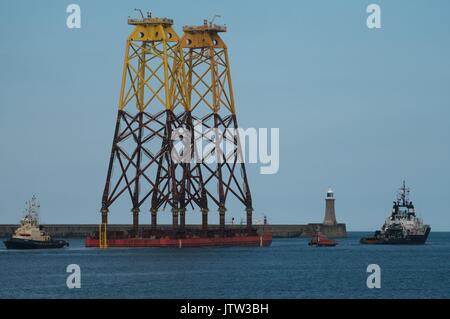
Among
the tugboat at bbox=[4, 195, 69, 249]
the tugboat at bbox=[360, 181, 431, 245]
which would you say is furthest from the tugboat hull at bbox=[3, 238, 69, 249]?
the tugboat at bbox=[360, 181, 431, 245]

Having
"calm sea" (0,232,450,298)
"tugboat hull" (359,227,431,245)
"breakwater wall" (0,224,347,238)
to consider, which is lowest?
"calm sea" (0,232,450,298)

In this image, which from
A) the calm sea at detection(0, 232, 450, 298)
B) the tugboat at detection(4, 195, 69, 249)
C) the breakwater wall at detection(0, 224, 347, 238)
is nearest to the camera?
the calm sea at detection(0, 232, 450, 298)

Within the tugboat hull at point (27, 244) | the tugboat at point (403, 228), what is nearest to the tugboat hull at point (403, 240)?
the tugboat at point (403, 228)

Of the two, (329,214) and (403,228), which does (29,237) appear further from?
(329,214)

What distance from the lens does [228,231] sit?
121375 millimetres

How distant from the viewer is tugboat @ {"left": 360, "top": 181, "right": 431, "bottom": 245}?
122656 mm

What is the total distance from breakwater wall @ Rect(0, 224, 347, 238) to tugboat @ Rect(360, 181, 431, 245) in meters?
37.3

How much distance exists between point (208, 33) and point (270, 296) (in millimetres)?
60473

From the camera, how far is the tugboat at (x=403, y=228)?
122656 millimetres

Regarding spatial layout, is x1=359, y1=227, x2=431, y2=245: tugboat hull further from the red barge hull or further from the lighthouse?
the lighthouse

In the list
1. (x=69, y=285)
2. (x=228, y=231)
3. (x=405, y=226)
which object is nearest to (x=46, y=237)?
(x=228, y=231)

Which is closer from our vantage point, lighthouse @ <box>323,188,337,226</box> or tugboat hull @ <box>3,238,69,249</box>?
tugboat hull @ <box>3,238,69,249</box>

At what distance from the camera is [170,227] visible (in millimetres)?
170125

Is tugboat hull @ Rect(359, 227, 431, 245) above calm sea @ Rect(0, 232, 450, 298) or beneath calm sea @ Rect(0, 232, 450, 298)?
above
